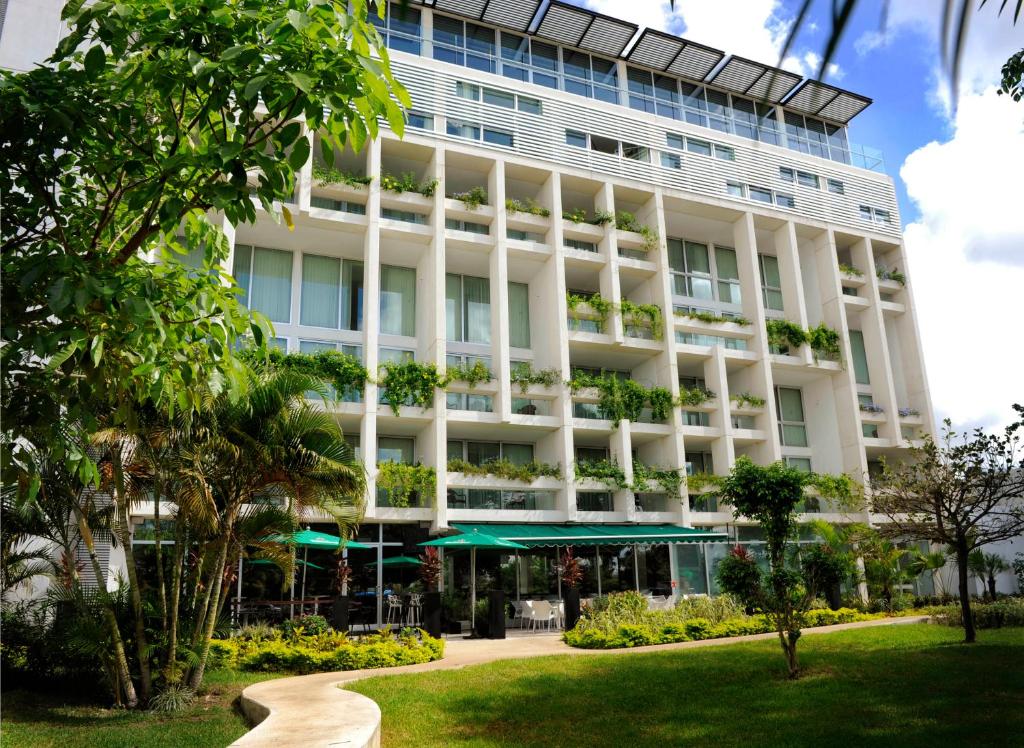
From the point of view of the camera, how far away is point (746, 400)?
27750 mm

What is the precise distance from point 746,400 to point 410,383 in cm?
1255

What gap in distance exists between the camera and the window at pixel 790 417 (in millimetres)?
30203

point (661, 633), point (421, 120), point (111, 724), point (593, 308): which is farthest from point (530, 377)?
point (111, 724)

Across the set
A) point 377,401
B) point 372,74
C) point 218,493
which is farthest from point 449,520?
point 372,74

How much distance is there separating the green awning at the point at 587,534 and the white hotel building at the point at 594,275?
0.86ft

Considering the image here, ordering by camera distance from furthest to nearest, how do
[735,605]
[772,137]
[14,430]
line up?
[772,137] < [735,605] < [14,430]

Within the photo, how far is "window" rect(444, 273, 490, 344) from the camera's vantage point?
26.8 m

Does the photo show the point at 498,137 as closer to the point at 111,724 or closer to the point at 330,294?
the point at 330,294

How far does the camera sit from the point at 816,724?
26.5 ft

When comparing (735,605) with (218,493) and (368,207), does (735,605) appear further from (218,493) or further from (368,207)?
(368,207)

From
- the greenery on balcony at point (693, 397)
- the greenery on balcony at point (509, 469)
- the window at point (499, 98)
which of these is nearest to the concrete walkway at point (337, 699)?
the greenery on balcony at point (509, 469)

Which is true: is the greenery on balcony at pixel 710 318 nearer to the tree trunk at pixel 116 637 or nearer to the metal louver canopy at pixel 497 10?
the metal louver canopy at pixel 497 10

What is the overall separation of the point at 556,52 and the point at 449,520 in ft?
61.3

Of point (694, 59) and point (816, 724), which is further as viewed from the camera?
point (694, 59)
